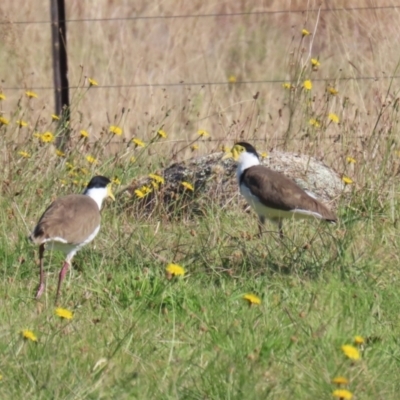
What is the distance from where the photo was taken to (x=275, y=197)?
6.83m

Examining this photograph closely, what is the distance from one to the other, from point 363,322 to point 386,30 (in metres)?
4.87

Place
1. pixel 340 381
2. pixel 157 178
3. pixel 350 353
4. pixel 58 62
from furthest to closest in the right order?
pixel 58 62
pixel 157 178
pixel 350 353
pixel 340 381

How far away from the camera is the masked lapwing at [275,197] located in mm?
6623

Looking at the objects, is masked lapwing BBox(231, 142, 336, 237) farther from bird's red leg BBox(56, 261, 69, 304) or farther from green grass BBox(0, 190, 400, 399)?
bird's red leg BBox(56, 261, 69, 304)

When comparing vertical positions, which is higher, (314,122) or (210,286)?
→ (210,286)

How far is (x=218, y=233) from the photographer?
635cm

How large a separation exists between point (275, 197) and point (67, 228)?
5.44ft

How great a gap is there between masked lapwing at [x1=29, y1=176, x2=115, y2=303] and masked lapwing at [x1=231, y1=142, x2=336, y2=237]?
1.14m

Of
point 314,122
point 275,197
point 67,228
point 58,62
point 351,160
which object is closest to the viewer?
point 67,228

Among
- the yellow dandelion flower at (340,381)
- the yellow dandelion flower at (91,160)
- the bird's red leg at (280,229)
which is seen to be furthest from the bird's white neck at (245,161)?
the yellow dandelion flower at (340,381)

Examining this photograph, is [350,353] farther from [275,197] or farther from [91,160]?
[91,160]

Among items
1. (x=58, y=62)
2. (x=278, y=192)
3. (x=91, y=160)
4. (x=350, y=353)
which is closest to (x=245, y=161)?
(x=278, y=192)

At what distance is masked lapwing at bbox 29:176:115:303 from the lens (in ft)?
18.1

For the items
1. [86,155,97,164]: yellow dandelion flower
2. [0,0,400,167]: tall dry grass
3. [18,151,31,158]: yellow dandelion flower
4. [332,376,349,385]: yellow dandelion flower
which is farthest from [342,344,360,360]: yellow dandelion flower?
[0,0,400,167]: tall dry grass
